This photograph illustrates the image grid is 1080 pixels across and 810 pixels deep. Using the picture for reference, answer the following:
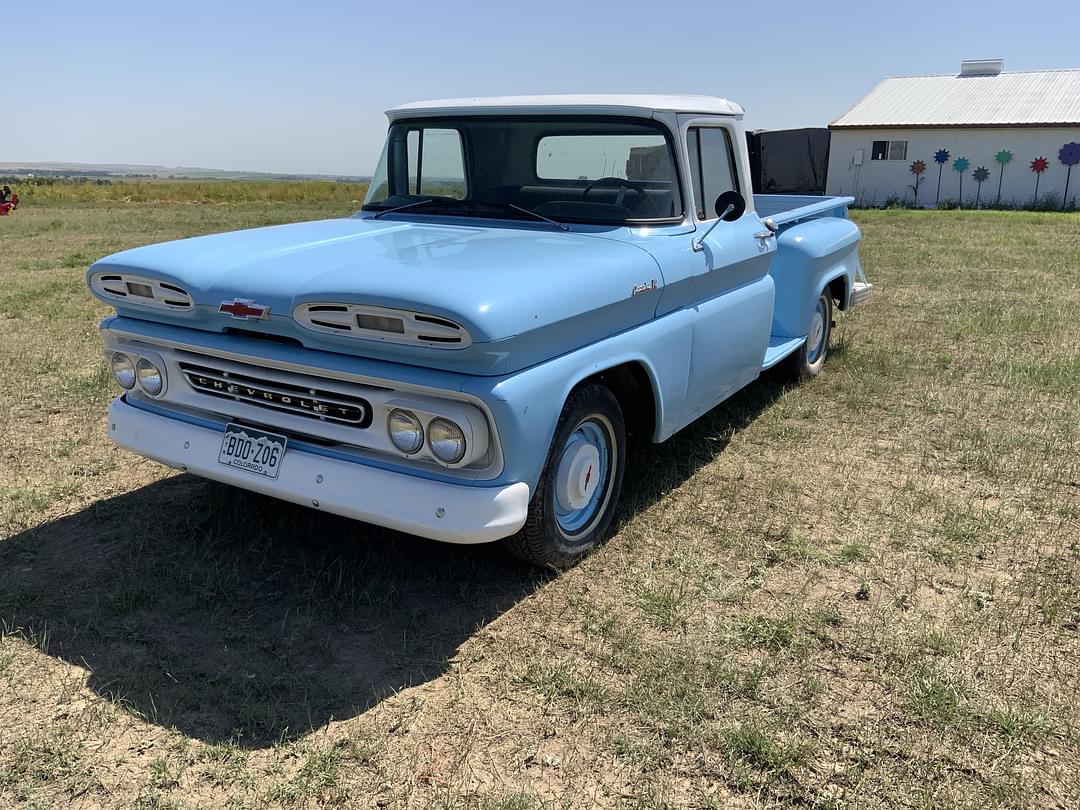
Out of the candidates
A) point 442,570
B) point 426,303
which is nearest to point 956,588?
point 442,570

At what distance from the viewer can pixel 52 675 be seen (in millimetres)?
2863

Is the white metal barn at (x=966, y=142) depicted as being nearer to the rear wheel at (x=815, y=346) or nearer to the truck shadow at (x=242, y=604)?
the rear wheel at (x=815, y=346)

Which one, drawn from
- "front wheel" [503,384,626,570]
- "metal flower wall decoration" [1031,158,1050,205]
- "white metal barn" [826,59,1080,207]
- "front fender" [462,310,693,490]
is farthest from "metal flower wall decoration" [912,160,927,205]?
"front wheel" [503,384,626,570]

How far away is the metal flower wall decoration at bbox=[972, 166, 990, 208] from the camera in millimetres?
26688

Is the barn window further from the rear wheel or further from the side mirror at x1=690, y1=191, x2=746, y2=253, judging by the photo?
the side mirror at x1=690, y1=191, x2=746, y2=253

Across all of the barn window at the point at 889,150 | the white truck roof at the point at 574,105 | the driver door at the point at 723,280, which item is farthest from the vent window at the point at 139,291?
the barn window at the point at 889,150

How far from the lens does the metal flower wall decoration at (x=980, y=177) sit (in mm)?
26688

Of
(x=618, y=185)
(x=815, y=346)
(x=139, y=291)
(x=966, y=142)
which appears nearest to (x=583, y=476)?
(x=618, y=185)

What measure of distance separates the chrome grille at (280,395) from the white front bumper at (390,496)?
157mm

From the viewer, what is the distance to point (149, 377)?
352 centimetres

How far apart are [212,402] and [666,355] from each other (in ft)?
6.22

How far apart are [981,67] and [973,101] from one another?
12.8ft

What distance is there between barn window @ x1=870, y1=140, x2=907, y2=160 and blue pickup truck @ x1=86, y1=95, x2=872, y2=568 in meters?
26.6

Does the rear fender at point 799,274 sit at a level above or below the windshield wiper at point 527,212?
below
